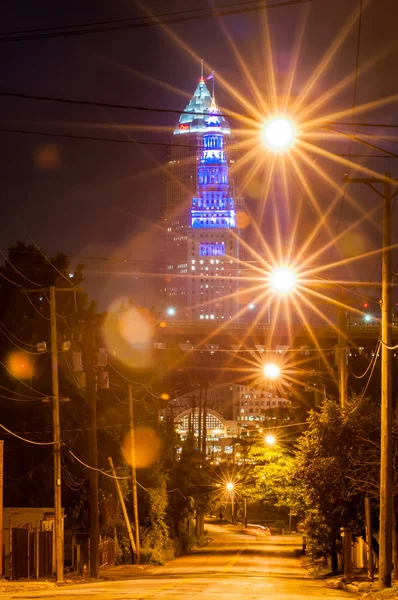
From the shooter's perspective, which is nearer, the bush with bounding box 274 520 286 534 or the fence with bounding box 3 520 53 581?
the fence with bounding box 3 520 53 581

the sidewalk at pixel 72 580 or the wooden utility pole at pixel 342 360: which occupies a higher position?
the wooden utility pole at pixel 342 360

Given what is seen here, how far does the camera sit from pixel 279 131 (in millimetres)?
15555

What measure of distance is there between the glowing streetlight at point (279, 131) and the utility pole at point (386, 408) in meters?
5.95

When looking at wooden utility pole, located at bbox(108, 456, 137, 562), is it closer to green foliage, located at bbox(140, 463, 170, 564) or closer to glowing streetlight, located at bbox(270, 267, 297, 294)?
green foliage, located at bbox(140, 463, 170, 564)

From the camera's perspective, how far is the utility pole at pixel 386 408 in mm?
21422

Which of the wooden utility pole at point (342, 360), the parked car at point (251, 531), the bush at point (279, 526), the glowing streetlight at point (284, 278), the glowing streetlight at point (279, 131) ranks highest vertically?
the glowing streetlight at point (279, 131)

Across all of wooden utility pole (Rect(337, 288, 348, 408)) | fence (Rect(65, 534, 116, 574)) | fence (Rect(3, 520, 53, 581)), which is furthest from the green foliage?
wooden utility pole (Rect(337, 288, 348, 408))

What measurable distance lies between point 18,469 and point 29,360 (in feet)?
19.1

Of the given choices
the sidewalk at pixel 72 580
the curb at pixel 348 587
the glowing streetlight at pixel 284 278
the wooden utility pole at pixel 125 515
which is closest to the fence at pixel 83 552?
the sidewalk at pixel 72 580

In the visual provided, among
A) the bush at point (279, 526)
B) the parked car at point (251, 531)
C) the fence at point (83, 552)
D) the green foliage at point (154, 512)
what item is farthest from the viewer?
the bush at point (279, 526)

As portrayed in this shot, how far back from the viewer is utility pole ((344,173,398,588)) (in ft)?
70.3

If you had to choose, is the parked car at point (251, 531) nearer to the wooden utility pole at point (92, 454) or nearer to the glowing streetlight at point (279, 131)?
the wooden utility pole at point (92, 454)

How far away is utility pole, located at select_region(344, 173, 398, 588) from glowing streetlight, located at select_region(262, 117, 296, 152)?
5.95m

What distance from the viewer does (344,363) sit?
3381cm
